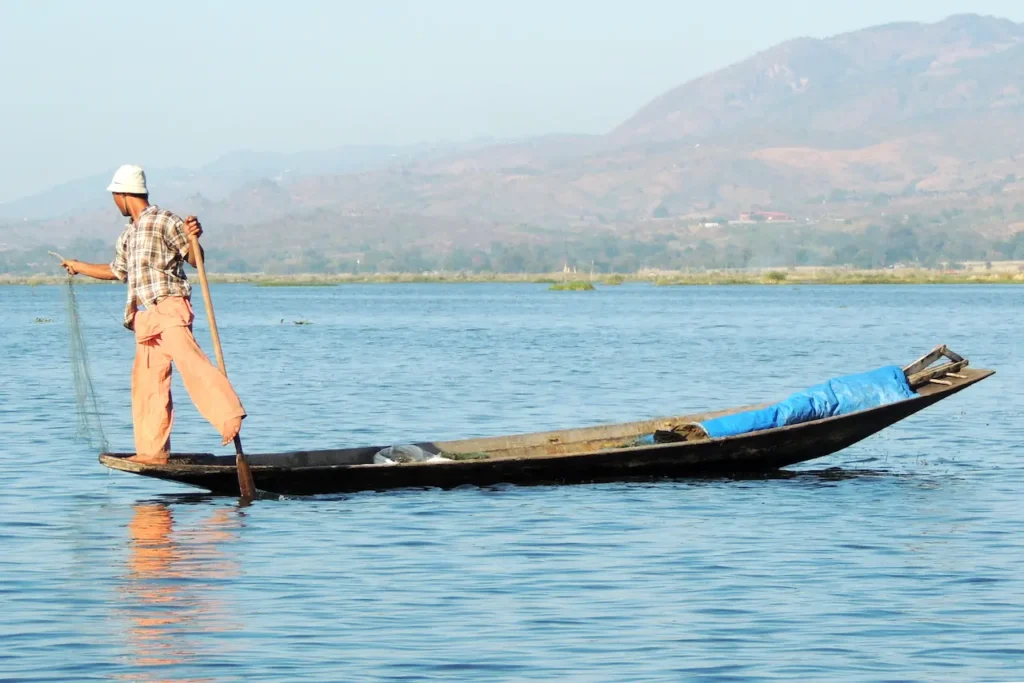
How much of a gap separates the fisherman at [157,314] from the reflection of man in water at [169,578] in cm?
79

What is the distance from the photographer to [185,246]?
14891mm

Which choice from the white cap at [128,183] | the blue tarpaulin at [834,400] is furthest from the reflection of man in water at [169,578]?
the blue tarpaulin at [834,400]

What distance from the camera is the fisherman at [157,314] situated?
14898 millimetres

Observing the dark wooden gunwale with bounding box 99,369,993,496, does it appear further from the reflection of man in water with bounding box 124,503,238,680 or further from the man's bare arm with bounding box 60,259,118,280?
the man's bare arm with bounding box 60,259,118,280

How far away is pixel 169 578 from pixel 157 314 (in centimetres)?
304

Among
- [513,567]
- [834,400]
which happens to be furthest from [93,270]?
[834,400]

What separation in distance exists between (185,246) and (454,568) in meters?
3.82

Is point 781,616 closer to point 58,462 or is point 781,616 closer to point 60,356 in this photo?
point 58,462

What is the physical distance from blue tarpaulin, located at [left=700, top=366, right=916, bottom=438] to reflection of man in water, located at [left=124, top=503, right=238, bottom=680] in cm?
572

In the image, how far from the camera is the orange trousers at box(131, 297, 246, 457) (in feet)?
49.1

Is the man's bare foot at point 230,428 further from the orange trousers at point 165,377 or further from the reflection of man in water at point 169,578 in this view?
the reflection of man in water at point 169,578

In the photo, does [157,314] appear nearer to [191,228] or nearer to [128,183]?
[191,228]

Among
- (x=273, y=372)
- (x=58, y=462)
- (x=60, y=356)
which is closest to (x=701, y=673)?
(x=58, y=462)

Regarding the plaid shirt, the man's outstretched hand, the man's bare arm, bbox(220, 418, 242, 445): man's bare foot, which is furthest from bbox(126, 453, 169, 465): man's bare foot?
the man's outstretched hand
